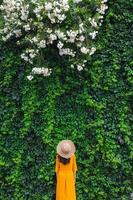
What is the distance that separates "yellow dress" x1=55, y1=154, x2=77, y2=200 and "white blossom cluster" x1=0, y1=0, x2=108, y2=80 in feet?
3.81

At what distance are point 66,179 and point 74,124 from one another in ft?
2.94

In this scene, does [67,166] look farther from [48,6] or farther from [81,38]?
[48,6]

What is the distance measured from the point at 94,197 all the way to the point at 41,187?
68 centimetres

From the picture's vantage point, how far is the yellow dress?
665 cm

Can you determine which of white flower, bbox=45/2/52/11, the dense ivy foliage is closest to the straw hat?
the dense ivy foliage

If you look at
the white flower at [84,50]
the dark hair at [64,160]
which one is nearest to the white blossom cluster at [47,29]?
the white flower at [84,50]

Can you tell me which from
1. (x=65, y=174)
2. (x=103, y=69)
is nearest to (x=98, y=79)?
(x=103, y=69)

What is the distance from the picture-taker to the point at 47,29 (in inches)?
270

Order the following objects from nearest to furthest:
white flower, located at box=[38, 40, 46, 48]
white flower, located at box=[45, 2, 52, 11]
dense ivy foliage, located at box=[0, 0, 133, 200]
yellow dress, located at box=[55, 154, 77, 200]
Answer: yellow dress, located at box=[55, 154, 77, 200]
white flower, located at box=[45, 2, 52, 11]
white flower, located at box=[38, 40, 46, 48]
dense ivy foliage, located at box=[0, 0, 133, 200]

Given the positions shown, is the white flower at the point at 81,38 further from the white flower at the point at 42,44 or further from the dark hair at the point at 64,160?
the dark hair at the point at 64,160

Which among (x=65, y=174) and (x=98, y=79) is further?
(x=98, y=79)

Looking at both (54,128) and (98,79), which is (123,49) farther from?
(54,128)

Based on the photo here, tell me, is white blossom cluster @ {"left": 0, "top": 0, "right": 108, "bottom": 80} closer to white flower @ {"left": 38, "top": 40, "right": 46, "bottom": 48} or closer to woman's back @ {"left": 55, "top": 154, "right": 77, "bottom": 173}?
white flower @ {"left": 38, "top": 40, "right": 46, "bottom": 48}

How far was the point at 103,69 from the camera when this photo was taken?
745cm
